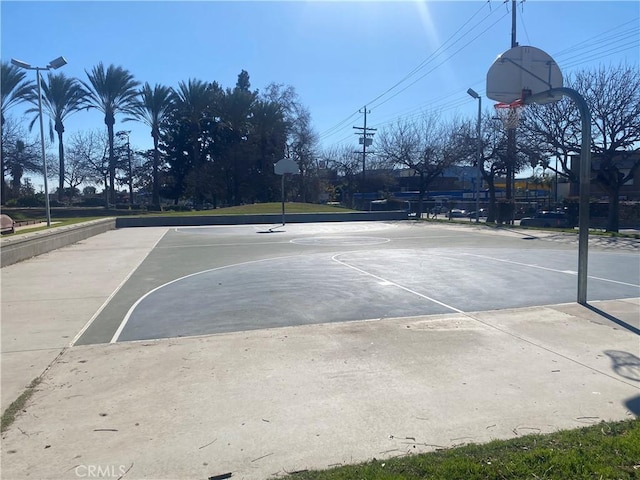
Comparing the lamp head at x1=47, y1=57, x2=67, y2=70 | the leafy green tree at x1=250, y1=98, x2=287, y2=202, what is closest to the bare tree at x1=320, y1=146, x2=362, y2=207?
→ the leafy green tree at x1=250, y1=98, x2=287, y2=202

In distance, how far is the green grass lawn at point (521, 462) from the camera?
3428mm

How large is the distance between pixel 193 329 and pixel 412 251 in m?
11.9

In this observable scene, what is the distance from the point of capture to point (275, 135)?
62.4 meters

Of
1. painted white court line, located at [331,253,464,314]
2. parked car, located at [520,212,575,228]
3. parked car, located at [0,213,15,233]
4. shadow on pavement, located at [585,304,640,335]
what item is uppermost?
parked car, located at [0,213,15,233]

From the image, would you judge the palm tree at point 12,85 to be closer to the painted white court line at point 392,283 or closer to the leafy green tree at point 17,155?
the leafy green tree at point 17,155

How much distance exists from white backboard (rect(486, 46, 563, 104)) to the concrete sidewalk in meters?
4.46

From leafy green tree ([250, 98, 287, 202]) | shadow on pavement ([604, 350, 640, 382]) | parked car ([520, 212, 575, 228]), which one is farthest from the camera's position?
leafy green tree ([250, 98, 287, 202])

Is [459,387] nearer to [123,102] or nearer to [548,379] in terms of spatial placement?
[548,379]

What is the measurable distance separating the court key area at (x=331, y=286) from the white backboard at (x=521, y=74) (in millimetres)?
3977

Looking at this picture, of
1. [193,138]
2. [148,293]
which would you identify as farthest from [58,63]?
[193,138]

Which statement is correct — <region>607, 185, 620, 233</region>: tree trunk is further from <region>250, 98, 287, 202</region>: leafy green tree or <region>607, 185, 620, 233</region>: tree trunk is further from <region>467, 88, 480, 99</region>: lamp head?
<region>250, 98, 287, 202</region>: leafy green tree

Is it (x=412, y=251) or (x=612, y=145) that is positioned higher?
(x=612, y=145)

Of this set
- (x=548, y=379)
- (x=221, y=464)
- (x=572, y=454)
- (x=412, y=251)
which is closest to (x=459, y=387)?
(x=548, y=379)

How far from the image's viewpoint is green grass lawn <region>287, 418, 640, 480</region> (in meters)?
3.43
